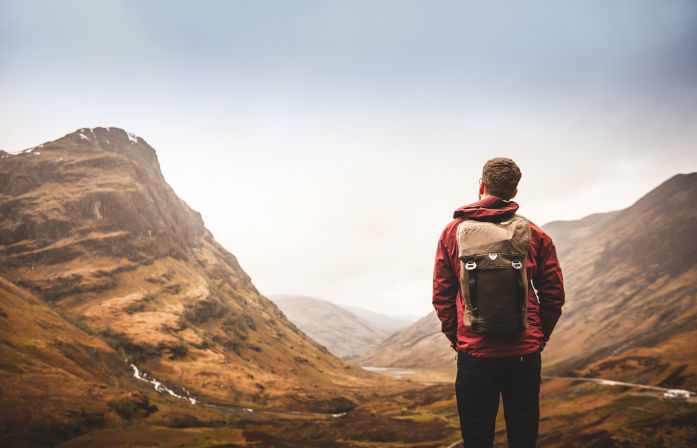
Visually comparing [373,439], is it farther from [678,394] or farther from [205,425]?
[678,394]

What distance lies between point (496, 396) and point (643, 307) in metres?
173

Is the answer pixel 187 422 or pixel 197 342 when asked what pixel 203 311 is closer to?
pixel 197 342

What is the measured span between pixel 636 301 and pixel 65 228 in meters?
212

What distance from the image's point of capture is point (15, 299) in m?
58.4

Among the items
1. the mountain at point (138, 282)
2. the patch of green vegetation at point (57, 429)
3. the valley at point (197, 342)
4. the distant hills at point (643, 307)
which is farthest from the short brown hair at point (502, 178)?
the mountain at point (138, 282)

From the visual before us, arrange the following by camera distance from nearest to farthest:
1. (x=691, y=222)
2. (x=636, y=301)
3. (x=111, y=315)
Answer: (x=111, y=315)
(x=636, y=301)
(x=691, y=222)

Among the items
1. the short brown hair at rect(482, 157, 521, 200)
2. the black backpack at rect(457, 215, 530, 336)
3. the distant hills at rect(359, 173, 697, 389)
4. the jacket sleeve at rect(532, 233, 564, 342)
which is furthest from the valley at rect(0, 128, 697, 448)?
the short brown hair at rect(482, 157, 521, 200)

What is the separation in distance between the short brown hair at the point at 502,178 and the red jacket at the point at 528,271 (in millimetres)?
212

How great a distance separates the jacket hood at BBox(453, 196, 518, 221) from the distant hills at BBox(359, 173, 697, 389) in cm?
7048

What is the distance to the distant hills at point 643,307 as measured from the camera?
73.1 metres

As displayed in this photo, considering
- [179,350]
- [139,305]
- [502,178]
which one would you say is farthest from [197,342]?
[502,178]

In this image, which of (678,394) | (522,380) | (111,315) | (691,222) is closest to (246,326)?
(111,315)

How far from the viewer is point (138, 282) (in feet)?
331

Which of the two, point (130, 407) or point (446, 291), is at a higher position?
point (446, 291)
